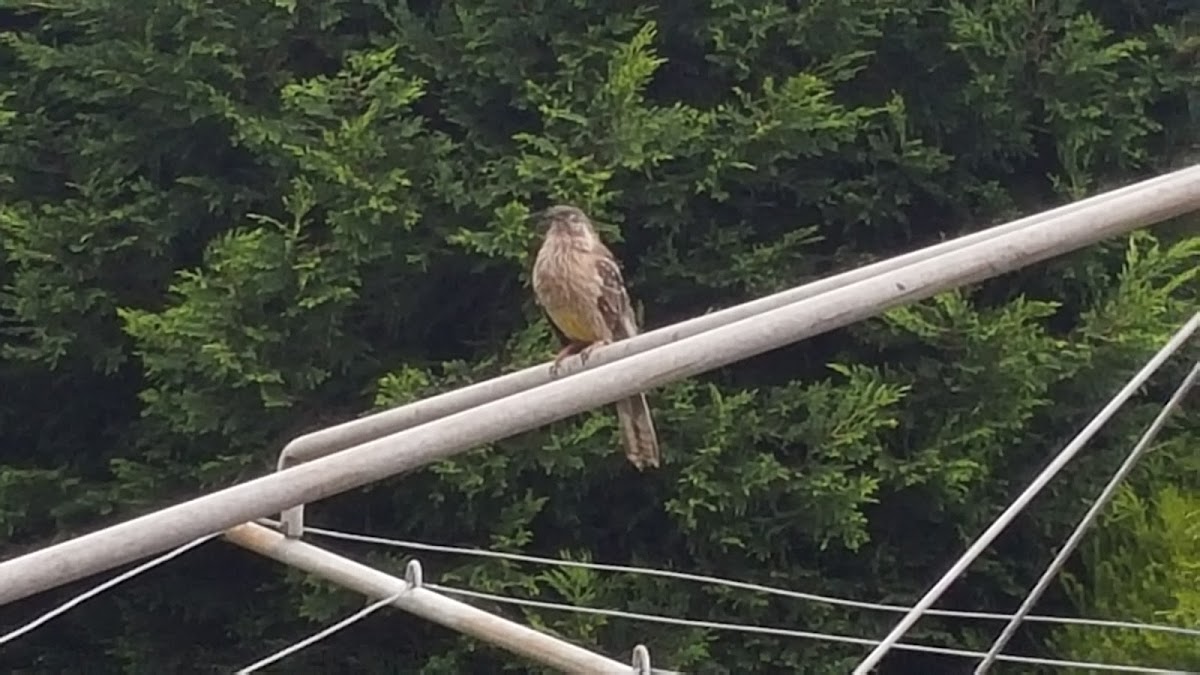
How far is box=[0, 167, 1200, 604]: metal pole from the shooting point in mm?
1144

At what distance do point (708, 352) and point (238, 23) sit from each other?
492 centimetres

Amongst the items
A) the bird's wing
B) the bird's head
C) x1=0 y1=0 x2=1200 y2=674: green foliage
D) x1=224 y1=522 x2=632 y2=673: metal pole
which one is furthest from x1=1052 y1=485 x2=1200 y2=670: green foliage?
x1=224 y1=522 x2=632 y2=673: metal pole

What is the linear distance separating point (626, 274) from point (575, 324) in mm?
1907

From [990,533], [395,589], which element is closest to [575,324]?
[395,589]

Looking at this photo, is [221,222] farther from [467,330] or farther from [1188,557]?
[1188,557]

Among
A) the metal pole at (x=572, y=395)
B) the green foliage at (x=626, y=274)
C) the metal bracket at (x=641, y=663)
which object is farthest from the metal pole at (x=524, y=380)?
the green foliage at (x=626, y=274)

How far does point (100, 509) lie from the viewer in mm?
5953

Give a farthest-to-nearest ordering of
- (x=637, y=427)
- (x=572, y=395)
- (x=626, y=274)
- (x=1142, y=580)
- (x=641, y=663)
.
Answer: (x=626, y=274), (x=1142, y=580), (x=637, y=427), (x=641, y=663), (x=572, y=395)

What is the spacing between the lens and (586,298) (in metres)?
4.02

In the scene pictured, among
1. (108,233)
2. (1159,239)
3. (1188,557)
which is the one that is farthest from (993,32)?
(108,233)

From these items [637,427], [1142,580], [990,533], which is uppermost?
[990,533]

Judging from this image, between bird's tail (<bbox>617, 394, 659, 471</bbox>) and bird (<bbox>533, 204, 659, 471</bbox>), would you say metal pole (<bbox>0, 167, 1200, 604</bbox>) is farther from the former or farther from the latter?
bird's tail (<bbox>617, 394, 659, 471</bbox>)

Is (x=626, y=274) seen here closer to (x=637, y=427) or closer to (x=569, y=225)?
(x=569, y=225)

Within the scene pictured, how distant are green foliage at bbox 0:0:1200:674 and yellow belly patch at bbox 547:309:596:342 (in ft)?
4.87
